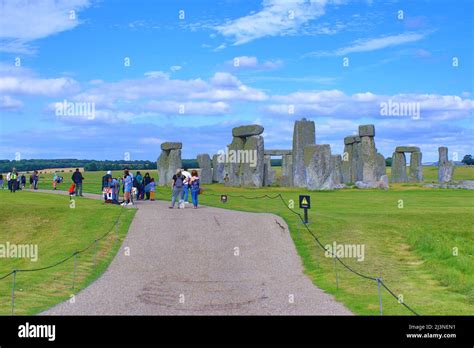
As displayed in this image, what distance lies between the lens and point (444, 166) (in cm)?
6178

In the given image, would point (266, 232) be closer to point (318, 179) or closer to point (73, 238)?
point (73, 238)

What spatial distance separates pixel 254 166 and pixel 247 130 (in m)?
3.33

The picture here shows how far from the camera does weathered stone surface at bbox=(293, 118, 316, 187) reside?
48.8m

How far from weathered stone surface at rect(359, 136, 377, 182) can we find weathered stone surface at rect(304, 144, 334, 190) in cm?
977

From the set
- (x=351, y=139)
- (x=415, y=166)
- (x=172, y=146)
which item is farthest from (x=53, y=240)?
(x=415, y=166)

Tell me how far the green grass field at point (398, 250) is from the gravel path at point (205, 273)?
803 millimetres

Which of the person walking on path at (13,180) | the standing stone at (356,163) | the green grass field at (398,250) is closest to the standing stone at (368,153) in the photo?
the standing stone at (356,163)

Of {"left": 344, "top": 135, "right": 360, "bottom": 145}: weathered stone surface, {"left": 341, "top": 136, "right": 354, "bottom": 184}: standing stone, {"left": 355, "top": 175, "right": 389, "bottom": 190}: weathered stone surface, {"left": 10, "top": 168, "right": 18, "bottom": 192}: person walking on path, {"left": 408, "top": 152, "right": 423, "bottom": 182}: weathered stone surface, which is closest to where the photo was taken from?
{"left": 10, "top": 168, "right": 18, "bottom": 192}: person walking on path

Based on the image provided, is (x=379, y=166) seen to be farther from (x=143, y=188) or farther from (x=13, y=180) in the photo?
(x=13, y=180)

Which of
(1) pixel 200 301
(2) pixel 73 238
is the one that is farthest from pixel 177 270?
(2) pixel 73 238

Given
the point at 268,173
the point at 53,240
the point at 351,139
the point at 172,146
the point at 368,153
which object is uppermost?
the point at 351,139

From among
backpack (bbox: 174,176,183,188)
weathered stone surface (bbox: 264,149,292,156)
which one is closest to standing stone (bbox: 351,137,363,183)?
weathered stone surface (bbox: 264,149,292,156)

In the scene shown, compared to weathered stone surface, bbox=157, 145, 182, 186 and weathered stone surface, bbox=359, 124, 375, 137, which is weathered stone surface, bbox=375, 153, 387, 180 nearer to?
weathered stone surface, bbox=359, 124, 375, 137

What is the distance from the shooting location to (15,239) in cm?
2625
